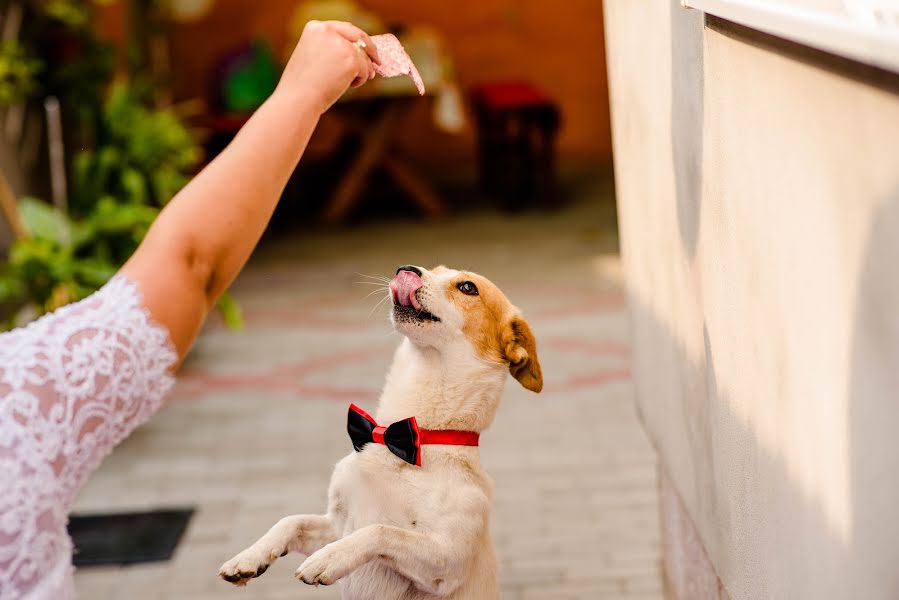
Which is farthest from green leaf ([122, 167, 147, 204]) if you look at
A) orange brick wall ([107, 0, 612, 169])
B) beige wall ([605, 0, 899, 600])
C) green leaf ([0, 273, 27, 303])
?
orange brick wall ([107, 0, 612, 169])

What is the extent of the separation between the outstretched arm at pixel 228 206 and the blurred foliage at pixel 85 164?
3.92 meters

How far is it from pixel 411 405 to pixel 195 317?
1.75 feet

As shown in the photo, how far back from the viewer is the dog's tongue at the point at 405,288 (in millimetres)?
1938

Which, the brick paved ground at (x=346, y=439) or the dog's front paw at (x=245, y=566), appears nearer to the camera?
the dog's front paw at (x=245, y=566)

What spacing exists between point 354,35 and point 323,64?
105mm

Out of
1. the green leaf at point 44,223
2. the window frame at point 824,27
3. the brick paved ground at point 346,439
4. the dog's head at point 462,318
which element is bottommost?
the brick paved ground at point 346,439

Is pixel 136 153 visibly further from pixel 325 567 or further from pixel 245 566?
pixel 325 567

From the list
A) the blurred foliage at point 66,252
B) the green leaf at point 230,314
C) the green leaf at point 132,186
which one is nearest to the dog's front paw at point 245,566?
the blurred foliage at point 66,252

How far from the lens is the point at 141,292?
154 cm

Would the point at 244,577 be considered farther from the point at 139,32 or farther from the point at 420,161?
the point at 420,161

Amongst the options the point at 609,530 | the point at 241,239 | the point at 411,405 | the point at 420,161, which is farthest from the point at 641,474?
the point at 420,161

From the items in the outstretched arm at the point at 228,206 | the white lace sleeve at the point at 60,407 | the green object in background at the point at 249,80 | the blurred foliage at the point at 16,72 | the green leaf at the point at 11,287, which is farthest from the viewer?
the green object in background at the point at 249,80

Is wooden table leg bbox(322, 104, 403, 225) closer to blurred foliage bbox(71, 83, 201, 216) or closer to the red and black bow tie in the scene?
blurred foliage bbox(71, 83, 201, 216)

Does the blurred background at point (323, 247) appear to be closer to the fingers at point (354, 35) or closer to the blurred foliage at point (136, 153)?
the blurred foliage at point (136, 153)
